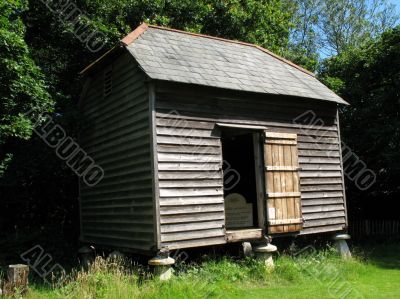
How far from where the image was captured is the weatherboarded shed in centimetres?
958

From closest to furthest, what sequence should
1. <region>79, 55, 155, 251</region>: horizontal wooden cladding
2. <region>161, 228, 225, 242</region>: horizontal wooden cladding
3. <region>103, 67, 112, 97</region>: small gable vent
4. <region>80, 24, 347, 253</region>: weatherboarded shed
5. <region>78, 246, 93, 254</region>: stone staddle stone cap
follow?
<region>161, 228, 225, 242</region>: horizontal wooden cladding, <region>80, 24, 347, 253</region>: weatherboarded shed, <region>79, 55, 155, 251</region>: horizontal wooden cladding, <region>103, 67, 112, 97</region>: small gable vent, <region>78, 246, 93, 254</region>: stone staddle stone cap

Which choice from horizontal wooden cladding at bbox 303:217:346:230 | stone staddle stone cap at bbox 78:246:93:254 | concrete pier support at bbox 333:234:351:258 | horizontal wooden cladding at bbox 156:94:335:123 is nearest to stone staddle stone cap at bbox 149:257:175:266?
horizontal wooden cladding at bbox 156:94:335:123

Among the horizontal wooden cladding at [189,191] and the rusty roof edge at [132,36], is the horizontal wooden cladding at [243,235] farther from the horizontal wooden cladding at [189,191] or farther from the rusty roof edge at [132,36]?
the rusty roof edge at [132,36]

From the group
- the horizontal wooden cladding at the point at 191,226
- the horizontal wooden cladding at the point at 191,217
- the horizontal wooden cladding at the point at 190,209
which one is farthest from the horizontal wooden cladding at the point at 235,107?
the horizontal wooden cladding at the point at 191,226

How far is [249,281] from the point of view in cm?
984

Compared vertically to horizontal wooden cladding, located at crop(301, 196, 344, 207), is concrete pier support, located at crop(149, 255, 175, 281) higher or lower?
lower

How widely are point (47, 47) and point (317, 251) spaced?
10969 mm

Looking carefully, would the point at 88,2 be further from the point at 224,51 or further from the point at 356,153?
the point at 356,153

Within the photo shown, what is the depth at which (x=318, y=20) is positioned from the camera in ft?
115

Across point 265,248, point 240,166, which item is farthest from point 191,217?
point 240,166

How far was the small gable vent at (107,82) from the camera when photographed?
1161cm

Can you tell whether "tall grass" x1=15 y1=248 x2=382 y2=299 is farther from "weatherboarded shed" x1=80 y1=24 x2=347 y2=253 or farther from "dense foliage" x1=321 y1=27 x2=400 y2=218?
"dense foliage" x1=321 y1=27 x2=400 y2=218

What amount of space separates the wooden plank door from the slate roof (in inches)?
48.2

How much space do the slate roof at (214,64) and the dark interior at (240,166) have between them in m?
2.43
